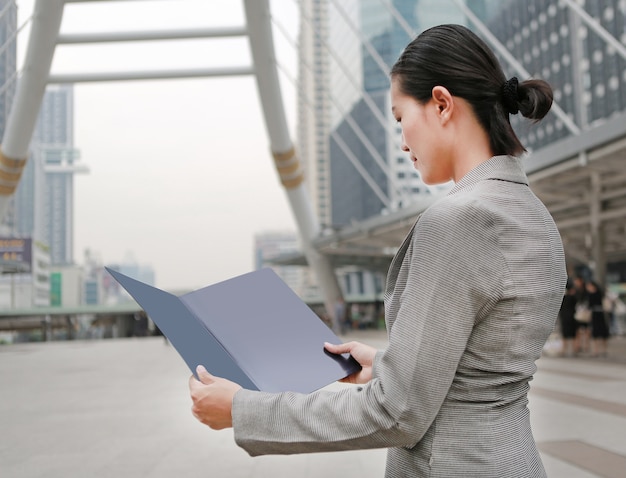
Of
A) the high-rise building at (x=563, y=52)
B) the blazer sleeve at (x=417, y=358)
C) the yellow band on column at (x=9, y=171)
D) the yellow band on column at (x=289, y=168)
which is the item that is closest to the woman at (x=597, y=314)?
the yellow band on column at (x=289, y=168)

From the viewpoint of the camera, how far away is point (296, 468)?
4.48 m

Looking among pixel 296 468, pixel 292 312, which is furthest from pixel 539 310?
pixel 296 468

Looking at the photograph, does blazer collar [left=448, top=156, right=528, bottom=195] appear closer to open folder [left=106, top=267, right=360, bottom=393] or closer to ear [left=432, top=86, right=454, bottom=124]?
ear [left=432, top=86, right=454, bottom=124]

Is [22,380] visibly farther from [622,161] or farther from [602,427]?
[622,161]

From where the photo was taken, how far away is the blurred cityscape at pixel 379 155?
13.4m

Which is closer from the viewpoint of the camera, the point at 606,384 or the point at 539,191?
the point at 606,384

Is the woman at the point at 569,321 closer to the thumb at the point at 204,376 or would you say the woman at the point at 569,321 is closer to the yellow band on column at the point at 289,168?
the yellow band on column at the point at 289,168

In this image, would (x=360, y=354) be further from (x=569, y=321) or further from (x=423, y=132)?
(x=569, y=321)

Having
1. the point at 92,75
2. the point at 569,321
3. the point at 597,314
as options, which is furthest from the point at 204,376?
the point at 92,75

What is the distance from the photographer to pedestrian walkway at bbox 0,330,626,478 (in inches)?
170

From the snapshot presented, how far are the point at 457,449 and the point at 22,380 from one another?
1143 centimetres

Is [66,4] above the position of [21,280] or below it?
above

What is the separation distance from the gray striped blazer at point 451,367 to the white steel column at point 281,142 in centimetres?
1378

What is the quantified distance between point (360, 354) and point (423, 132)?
1.49 feet
